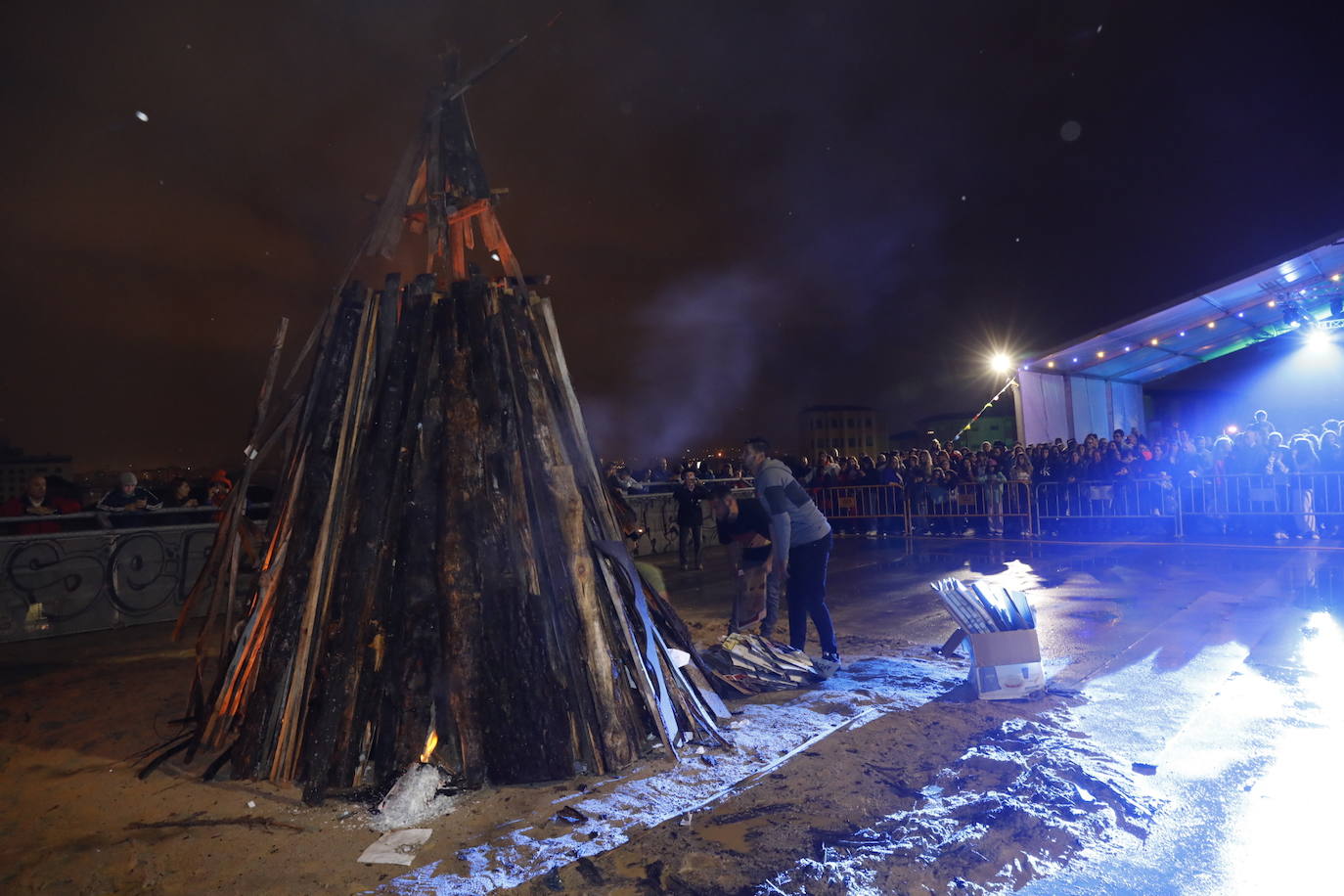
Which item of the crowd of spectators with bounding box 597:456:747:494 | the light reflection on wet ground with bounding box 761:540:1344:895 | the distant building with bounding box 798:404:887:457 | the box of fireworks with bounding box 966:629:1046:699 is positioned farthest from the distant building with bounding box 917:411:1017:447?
the box of fireworks with bounding box 966:629:1046:699

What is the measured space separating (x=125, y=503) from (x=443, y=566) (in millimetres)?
9866

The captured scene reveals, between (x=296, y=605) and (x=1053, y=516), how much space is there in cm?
1504

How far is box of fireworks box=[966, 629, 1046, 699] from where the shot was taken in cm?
564

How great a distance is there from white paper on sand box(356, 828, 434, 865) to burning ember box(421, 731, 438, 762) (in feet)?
1.58

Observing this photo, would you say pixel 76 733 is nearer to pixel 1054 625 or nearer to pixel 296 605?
pixel 296 605

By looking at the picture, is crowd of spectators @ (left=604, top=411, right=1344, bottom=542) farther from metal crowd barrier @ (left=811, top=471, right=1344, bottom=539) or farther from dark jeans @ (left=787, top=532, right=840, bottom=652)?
dark jeans @ (left=787, top=532, right=840, bottom=652)

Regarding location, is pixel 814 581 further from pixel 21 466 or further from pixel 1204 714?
pixel 21 466

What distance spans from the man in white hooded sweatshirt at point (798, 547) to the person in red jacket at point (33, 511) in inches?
417

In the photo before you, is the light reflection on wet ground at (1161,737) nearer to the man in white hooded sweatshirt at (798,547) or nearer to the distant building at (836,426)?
the man in white hooded sweatshirt at (798,547)

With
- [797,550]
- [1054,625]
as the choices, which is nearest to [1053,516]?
[1054,625]

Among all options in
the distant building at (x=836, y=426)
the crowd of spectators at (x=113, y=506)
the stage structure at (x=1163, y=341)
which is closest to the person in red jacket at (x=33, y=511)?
the crowd of spectators at (x=113, y=506)

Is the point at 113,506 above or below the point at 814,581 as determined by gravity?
above

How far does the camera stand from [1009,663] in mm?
5652

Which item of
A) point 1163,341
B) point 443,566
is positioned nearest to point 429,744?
point 443,566
